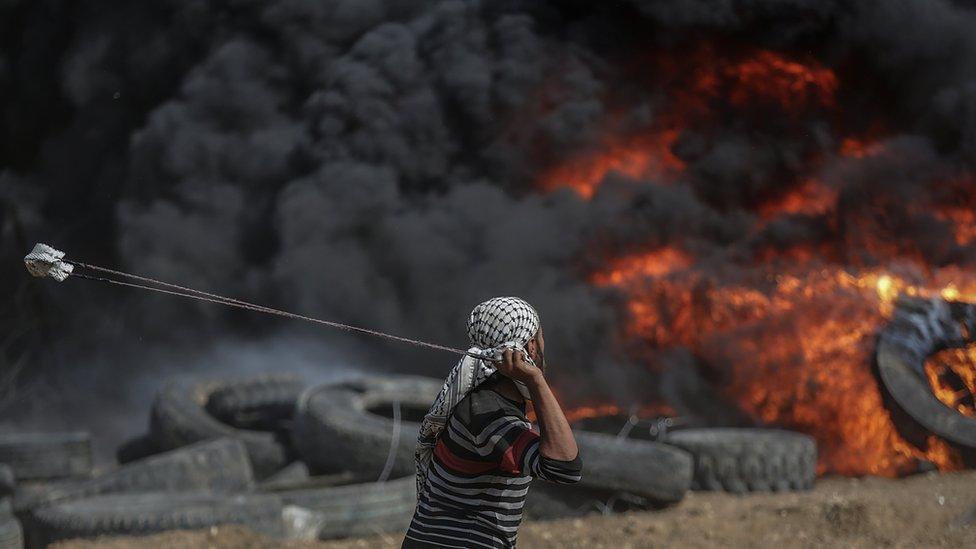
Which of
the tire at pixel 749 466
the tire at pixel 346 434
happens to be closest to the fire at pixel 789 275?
the tire at pixel 749 466

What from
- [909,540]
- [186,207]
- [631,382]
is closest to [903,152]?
[631,382]

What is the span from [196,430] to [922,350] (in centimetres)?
827

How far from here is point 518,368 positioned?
10.5 feet

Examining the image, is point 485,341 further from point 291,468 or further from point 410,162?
point 410,162

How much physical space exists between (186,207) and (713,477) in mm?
9964

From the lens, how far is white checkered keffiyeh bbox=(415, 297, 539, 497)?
130 inches

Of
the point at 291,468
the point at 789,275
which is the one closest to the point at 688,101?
the point at 789,275

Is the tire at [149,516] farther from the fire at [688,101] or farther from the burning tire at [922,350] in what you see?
the fire at [688,101]

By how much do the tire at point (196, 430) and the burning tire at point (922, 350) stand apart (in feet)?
22.1

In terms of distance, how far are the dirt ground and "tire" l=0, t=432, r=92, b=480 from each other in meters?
3.50

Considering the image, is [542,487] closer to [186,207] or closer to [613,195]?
[613,195]

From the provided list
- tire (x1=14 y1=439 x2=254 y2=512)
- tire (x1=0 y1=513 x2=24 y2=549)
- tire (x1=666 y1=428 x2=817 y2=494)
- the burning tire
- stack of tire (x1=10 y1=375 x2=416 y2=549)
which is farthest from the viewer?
the burning tire

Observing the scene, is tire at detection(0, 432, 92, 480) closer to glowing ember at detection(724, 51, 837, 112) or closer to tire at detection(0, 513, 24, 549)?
tire at detection(0, 513, 24, 549)

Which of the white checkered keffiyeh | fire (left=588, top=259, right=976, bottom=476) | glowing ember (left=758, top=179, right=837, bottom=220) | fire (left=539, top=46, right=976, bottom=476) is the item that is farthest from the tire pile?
the white checkered keffiyeh
